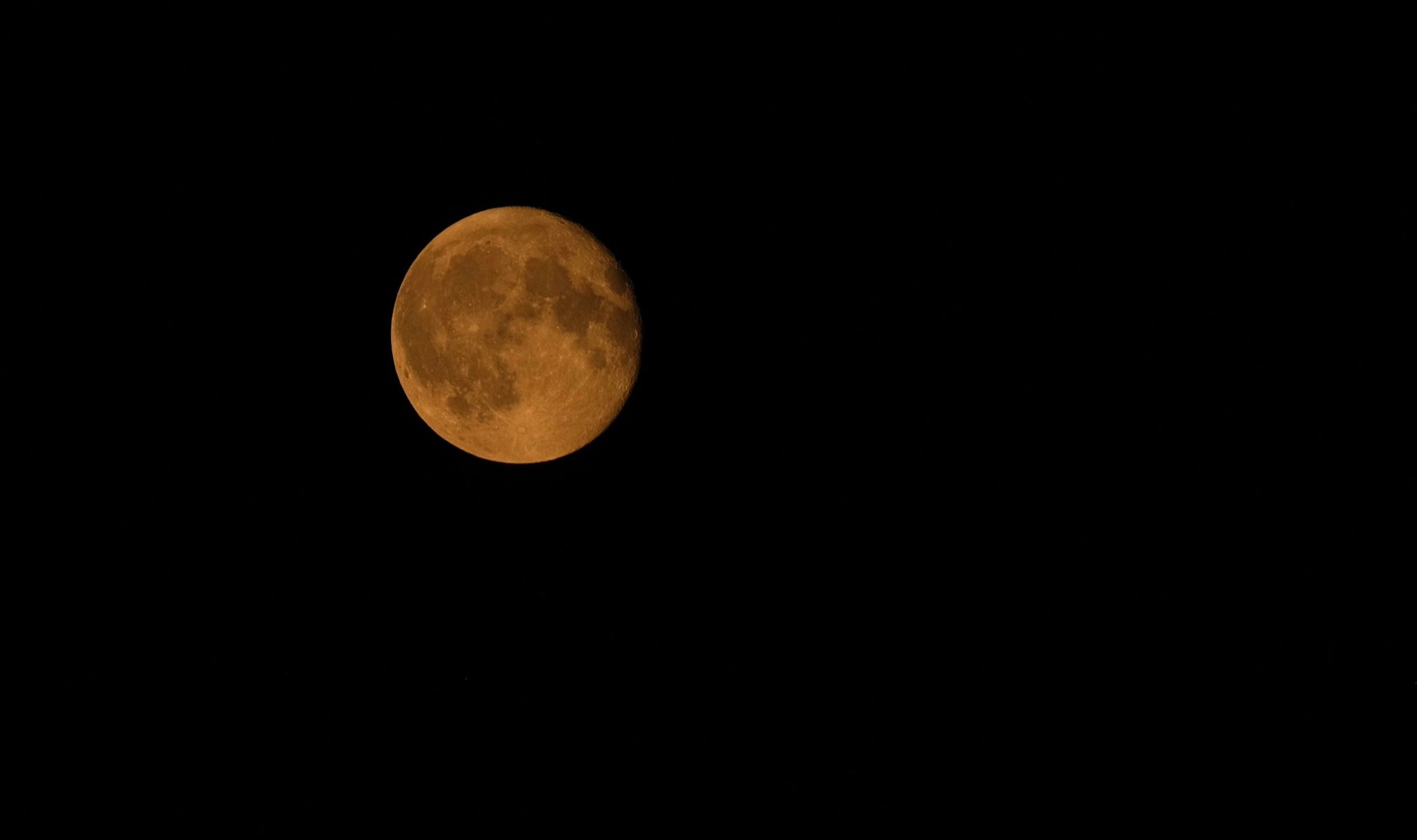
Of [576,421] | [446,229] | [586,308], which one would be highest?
[446,229]

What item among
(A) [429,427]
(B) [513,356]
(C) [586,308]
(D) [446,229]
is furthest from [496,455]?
(D) [446,229]

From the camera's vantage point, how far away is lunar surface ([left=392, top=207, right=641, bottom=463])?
2971 mm

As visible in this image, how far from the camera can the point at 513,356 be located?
2955mm

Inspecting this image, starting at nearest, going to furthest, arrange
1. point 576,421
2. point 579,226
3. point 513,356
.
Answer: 1. point 513,356
2. point 576,421
3. point 579,226

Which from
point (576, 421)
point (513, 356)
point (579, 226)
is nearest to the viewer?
point (513, 356)

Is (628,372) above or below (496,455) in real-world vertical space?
above

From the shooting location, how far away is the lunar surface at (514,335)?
9.75ft

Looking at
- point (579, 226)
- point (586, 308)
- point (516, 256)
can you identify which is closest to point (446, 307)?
point (516, 256)

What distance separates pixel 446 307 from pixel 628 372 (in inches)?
35.8

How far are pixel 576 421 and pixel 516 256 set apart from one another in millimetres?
813

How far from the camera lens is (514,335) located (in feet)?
9.66

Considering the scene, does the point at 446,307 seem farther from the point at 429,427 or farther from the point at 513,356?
the point at 429,427

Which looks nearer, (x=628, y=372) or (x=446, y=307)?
(x=446, y=307)

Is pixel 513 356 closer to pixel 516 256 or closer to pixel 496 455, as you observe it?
pixel 516 256
